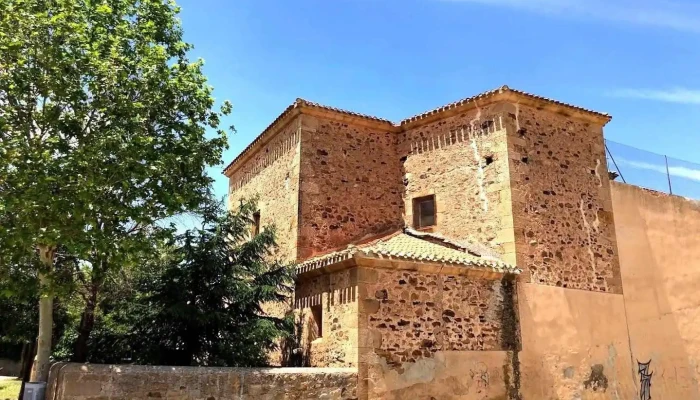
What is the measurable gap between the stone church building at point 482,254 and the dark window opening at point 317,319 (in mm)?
26

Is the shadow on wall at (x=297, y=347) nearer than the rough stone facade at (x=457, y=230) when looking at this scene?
No

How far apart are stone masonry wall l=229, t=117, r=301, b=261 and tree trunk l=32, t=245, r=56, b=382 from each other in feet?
16.1

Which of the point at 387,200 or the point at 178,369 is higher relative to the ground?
the point at 387,200

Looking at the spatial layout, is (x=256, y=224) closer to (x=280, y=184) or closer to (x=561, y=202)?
(x=280, y=184)

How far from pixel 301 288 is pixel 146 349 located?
3.18 m

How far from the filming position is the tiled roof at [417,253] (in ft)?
32.6

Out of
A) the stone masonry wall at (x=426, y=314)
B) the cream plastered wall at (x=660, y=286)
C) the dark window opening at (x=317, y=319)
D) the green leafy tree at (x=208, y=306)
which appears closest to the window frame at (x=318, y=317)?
the dark window opening at (x=317, y=319)

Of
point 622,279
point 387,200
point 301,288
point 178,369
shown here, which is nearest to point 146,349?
point 178,369

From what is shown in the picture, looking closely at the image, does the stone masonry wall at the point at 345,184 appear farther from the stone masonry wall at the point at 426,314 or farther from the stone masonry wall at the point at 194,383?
the stone masonry wall at the point at 194,383

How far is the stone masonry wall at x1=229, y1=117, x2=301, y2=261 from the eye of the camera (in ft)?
41.9

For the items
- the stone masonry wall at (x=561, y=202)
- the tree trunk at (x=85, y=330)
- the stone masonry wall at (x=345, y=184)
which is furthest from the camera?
the stone masonry wall at (x=345, y=184)

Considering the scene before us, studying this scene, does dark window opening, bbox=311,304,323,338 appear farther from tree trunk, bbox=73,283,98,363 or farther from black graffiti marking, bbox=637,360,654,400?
black graffiti marking, bbox=637,360,654,400

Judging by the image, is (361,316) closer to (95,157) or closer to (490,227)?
(490,227)

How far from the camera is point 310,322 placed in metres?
11.0
